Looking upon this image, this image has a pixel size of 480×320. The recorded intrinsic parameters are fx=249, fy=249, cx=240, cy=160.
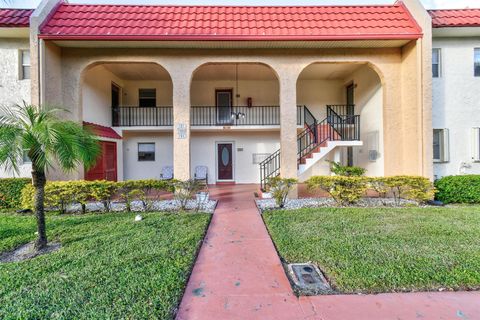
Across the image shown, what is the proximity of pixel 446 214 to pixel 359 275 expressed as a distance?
16.5 feet

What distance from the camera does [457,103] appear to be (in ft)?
30.6

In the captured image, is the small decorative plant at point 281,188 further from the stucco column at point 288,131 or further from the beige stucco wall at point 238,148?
the beige stucco wall at point 238,148

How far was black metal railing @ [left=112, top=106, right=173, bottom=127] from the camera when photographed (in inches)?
517

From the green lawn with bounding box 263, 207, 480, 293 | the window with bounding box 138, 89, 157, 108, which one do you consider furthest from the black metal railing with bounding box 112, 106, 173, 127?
the green lawn with bounding box 263, 207, 480, 293

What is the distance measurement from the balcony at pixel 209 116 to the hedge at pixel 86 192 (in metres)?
6.32

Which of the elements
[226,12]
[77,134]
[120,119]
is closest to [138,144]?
[120,119]

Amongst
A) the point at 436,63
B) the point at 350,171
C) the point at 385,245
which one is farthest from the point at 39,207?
the point at 436,63

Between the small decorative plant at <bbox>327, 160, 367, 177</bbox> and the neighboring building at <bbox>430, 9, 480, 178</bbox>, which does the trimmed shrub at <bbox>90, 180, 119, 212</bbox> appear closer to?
the small decorative plant at <bbox>327, 160, 367, 177</bbox>

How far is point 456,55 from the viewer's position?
30.5 ft

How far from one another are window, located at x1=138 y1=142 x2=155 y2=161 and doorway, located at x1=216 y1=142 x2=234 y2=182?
362 centimetres

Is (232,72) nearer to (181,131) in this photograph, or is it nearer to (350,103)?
(181,131)

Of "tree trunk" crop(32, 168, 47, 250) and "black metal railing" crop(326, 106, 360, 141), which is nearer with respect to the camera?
"tree trunk" crop(32, 168, 47, 250)

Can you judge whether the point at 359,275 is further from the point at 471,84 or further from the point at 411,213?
the point at 471,84

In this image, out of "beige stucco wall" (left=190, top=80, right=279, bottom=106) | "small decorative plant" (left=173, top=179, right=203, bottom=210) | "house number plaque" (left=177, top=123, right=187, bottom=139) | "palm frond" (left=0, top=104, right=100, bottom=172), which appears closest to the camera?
"palm frond" (left=0, top=104, right=100, bottom=172)
